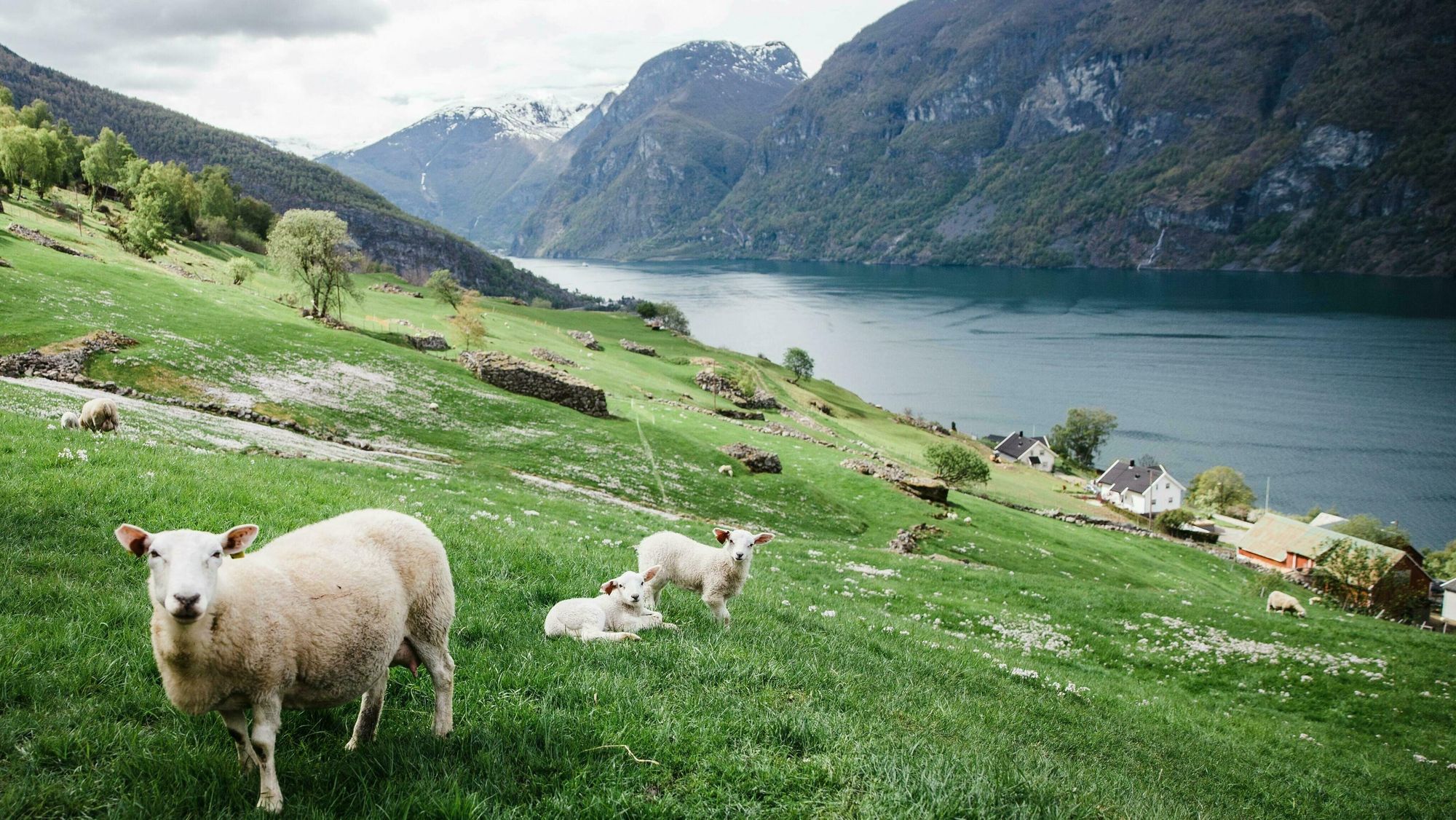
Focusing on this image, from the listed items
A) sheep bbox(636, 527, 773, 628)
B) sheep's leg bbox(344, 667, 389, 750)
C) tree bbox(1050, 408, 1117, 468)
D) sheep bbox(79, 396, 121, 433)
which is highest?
sheep's leg bbox(344, 667, 389, 750)

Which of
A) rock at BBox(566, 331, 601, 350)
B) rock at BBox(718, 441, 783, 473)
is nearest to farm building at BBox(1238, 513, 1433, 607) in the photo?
rock at BBox(718, 441, 783, 473)

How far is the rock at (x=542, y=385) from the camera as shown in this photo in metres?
50.8

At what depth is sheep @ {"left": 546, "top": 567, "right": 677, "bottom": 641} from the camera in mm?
8547

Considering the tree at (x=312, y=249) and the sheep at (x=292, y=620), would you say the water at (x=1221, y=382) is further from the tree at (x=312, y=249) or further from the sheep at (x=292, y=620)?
the sheep at (x=292, y=620)

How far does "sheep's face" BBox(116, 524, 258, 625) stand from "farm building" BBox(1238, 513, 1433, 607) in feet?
195

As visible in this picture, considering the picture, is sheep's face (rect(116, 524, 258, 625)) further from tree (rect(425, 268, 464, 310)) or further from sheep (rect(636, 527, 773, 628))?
tree (rect(425, 268, 464, 310))

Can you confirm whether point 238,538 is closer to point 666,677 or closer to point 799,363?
point 666,677

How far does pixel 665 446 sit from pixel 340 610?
3960cm

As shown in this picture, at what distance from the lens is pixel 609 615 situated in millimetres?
9242

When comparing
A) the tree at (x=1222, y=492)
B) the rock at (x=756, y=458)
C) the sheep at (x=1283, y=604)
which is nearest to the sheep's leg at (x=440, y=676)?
the sheep at (x=1283, y=604)

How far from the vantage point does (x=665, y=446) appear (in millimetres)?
44656

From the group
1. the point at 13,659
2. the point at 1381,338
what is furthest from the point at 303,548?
A: the point at 1381,338

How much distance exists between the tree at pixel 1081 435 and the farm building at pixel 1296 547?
37.2 m

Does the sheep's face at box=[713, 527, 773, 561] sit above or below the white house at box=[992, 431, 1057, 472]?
above
